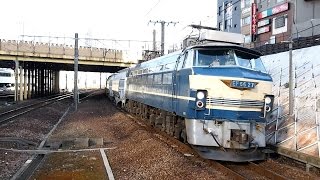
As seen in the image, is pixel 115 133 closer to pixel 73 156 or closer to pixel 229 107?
pixel 73 156

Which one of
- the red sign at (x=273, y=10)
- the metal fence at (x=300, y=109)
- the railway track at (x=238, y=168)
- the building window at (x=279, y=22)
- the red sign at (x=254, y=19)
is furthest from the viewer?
the red sign at (x=254, y=19)

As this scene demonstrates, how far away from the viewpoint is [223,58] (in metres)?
11.7

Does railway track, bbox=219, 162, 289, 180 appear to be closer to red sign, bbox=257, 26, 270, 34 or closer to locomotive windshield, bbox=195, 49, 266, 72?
locomotive windshield, bbox=195, 49, 266, 72

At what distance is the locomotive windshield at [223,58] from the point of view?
38.1 feet

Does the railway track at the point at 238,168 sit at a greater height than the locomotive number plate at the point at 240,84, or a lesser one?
lesser

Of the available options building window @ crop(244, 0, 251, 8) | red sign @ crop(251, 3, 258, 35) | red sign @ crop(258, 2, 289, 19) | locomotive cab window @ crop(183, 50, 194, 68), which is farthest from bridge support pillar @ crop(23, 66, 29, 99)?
locomotive cab window @ crop(183, 50, 194, 68)

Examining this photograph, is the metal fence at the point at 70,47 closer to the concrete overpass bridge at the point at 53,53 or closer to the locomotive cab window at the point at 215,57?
the concrete overpass bridge at the point at 53,53

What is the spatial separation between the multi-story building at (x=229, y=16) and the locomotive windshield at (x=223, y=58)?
51.6 metres

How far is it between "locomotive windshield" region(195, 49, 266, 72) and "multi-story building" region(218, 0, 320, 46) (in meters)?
27.2

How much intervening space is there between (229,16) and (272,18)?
16.7m

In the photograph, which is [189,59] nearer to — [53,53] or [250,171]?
[250,171]

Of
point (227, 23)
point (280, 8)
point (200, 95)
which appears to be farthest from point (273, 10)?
point (200, 95)

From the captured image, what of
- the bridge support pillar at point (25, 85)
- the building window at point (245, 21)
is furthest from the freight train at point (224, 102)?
the building window at point (245, 21)

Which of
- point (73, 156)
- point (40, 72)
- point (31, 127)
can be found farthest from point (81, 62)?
point (73, 156)
